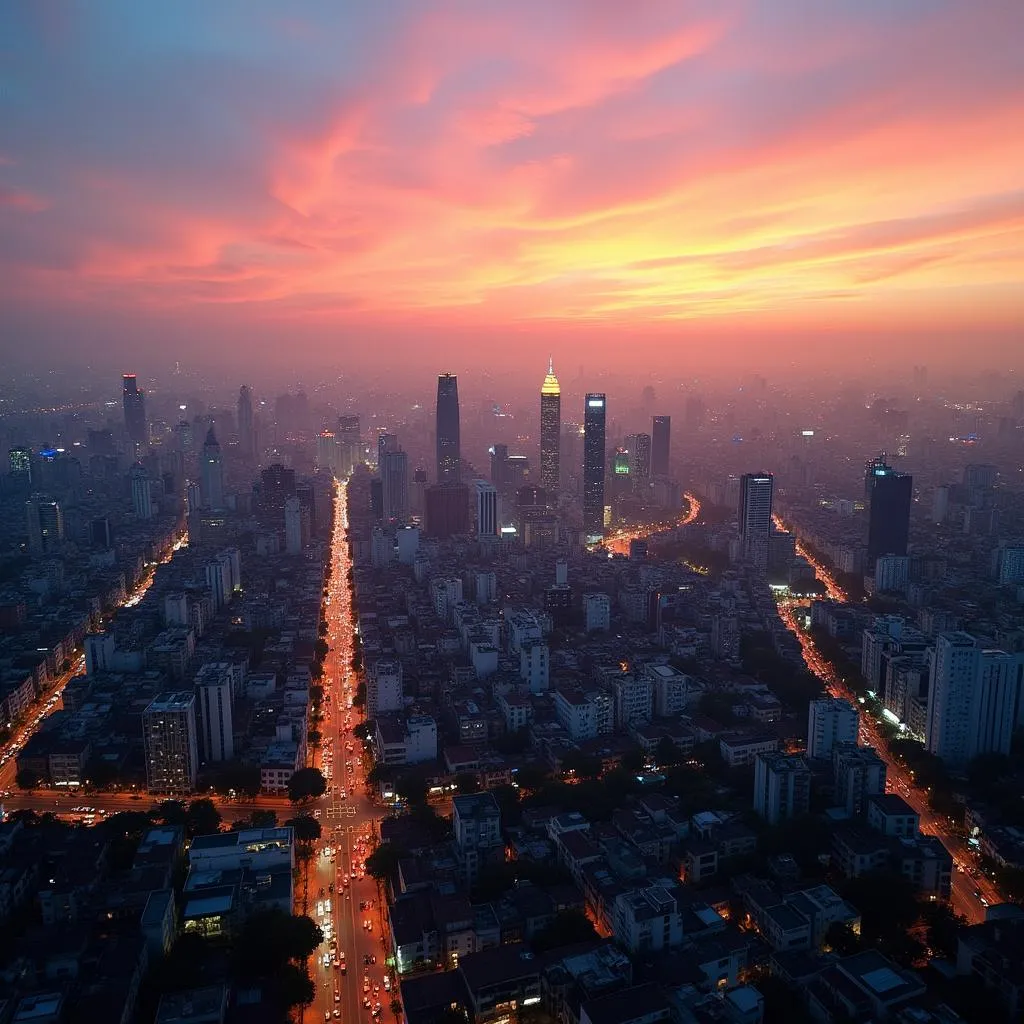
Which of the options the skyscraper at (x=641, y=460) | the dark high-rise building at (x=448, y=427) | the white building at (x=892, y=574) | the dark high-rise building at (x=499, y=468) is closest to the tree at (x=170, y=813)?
the white building at (x=892, y=574)

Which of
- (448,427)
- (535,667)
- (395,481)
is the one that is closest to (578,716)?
(535,667)

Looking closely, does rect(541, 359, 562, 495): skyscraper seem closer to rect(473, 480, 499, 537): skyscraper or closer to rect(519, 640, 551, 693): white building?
rect(473, 480, 499, 537): skyscraper

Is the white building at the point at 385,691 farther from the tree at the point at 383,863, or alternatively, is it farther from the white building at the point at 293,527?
the white building at the point at 293,527

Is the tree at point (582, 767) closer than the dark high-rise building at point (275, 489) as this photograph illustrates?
Yes

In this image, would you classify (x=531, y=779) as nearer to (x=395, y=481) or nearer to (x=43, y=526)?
(x=43, y=526)

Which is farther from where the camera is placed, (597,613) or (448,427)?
(448,427)

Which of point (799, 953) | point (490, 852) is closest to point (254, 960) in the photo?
point (490, 852)
